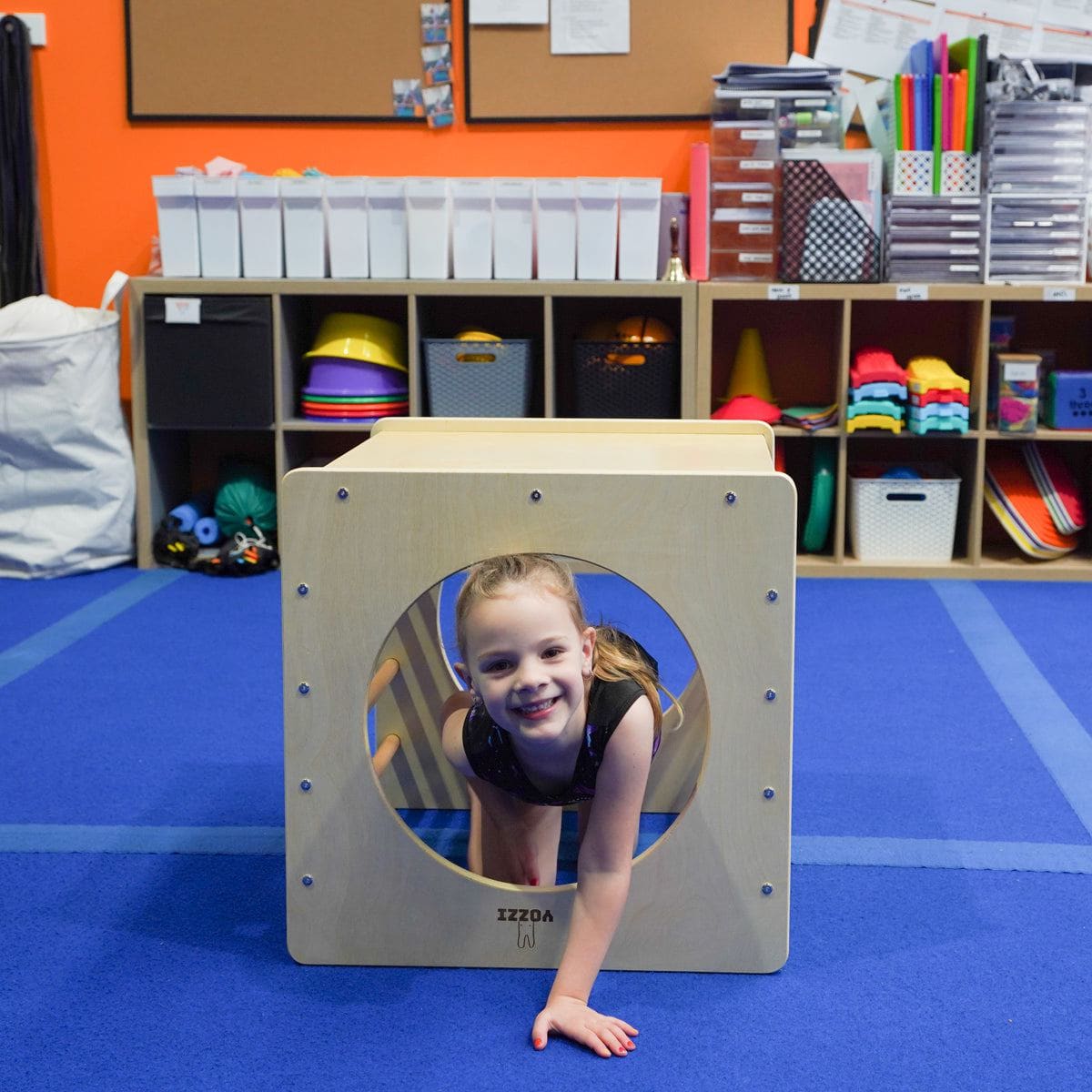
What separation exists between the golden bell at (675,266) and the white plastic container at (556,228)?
0.25 metres

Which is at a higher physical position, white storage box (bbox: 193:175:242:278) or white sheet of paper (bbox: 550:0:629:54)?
white sheet of paper (bbox: 550:0:629:54)

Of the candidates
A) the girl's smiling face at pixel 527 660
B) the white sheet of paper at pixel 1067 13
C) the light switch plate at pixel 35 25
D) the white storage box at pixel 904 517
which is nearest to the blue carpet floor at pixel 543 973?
the girl's smiling face at pixel 527 660

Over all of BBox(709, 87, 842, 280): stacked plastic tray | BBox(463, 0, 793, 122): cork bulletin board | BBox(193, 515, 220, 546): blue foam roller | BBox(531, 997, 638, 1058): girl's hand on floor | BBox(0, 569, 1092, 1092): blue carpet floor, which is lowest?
BBox(0, 569, 1092, 1092): blue carpet floor

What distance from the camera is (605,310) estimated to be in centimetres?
414

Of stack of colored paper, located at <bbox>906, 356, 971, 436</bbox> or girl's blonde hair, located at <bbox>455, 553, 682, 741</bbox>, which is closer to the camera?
girl's blonde hair, located at <bbox>455, 553, 682, 741</bbox>

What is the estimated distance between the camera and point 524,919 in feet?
5.60

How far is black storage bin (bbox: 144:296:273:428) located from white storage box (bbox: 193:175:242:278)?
0.10 m

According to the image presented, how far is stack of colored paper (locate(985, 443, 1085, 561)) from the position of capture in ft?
12.5

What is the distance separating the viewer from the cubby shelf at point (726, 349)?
3.72 m

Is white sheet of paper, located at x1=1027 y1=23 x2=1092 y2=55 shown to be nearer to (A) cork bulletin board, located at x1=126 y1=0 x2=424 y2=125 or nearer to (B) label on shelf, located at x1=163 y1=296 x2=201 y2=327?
(A) cork bulletin board, located at x1=126 y1=0 x2=424 y2=125

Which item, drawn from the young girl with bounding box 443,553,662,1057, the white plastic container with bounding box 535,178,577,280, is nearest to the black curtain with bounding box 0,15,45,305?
the white plastic container with bounding box 535,178,577,280

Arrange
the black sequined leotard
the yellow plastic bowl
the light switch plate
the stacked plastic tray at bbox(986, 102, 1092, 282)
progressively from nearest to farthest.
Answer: the black sequined leotard < the stacked plastic tray at bbox(986, 102, 1092, 282) < the yellow plastic bowl < the light switch plate

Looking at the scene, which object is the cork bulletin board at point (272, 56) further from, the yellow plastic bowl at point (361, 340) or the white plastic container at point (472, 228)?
the yellow plastic bowl at point (361, 340)

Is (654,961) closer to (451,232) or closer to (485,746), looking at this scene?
(485,746)
